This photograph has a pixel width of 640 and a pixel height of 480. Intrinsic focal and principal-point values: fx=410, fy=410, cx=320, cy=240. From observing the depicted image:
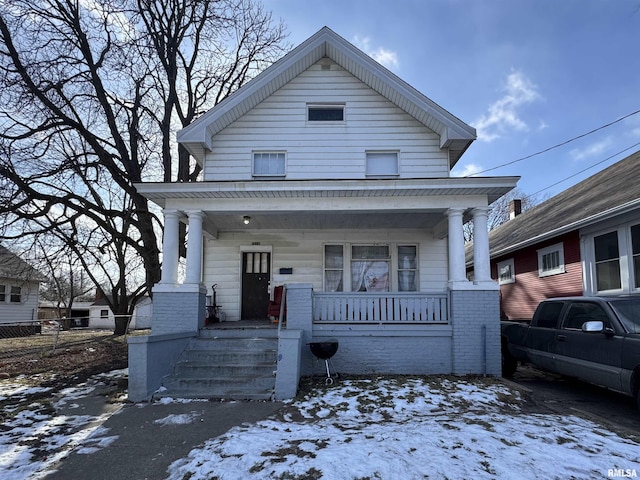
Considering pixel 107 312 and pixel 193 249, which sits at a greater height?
pixel 193 249

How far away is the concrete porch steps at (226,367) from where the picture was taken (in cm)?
659

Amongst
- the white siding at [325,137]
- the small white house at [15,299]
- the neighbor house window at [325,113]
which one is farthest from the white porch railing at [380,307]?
the small white house at [15,299]

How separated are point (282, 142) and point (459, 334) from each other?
19.8ft

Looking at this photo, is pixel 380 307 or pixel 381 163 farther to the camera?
pixel 381 163

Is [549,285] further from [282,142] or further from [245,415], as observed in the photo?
[245,415]

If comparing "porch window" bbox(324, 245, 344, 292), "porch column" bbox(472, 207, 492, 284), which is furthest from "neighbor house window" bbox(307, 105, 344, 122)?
"porch column" bbox(472, 207, 492, 284)

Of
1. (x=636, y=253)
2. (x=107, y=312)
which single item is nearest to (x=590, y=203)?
(x=636, y=253)

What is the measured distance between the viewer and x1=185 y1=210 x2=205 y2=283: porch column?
8.47 m

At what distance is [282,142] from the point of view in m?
10.2

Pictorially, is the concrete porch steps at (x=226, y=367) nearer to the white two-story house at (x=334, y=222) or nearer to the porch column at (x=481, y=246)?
the white two-story house at (x=334, y=222)

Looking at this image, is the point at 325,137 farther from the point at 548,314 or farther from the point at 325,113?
the point at 548,314

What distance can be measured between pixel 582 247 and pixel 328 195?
22.8ft

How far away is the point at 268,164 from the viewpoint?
10.2m

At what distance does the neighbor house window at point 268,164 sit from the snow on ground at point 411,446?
588cm
